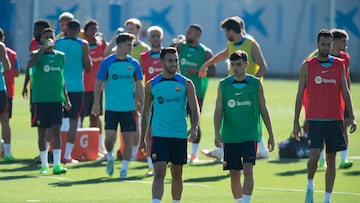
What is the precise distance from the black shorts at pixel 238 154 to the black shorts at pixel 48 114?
16.4 feet

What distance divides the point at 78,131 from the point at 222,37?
27.8 m

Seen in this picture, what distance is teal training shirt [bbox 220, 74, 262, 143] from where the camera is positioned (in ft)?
45.9

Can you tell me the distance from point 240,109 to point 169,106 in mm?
870

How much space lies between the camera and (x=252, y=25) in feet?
158

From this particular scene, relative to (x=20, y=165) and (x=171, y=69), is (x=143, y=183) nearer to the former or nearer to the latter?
(x=20, y=165)

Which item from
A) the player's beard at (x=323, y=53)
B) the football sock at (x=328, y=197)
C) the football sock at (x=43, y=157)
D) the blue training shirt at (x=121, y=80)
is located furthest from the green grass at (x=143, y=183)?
the player's beard at (x=323, y=53)

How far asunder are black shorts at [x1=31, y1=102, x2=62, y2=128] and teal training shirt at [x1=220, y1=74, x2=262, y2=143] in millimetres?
5027

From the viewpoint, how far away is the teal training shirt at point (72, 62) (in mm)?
19984

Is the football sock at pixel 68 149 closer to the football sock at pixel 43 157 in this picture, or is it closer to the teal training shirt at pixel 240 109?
the football sock at pixel 43 157

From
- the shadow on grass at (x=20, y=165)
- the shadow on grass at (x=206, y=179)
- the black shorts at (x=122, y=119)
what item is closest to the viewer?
the shadow on grass at (x=206, y=179)

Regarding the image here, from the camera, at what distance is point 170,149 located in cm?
1394

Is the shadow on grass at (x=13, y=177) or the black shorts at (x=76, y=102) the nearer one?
the shadow on grass at (x=13, y=177)

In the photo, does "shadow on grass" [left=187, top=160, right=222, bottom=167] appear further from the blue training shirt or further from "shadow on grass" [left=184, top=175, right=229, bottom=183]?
the blue training shirt

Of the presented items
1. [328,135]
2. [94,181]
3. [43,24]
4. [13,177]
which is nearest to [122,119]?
[94,181]
